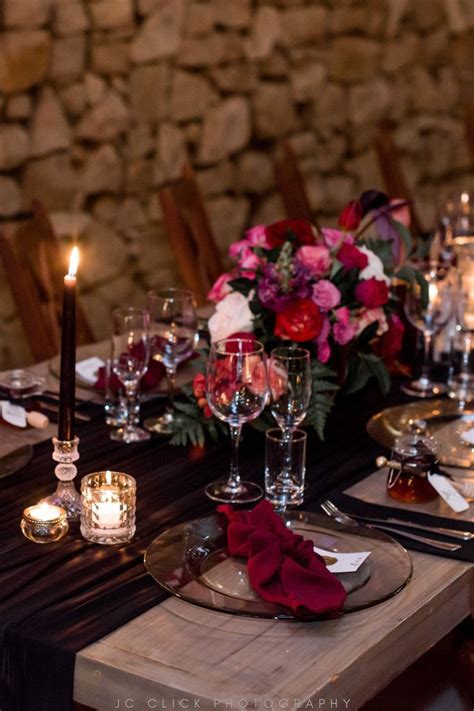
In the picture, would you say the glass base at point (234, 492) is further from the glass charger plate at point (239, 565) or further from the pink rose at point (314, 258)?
the pink rose at point (314, 258)

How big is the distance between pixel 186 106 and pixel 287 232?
1.99 m

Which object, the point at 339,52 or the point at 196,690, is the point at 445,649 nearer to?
the point at 196,690

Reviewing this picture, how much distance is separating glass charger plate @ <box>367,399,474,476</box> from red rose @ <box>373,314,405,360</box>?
0.33 feet

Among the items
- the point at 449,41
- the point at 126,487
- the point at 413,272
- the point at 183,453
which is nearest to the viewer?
the point at 126,487

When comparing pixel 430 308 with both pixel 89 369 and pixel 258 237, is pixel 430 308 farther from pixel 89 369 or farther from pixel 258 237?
pixel 89 369

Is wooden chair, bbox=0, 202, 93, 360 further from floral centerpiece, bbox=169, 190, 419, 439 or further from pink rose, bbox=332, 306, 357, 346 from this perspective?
pink rose, bbox=332, 306, 357, 346

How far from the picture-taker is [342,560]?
138cm

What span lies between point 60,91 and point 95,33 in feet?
0.69

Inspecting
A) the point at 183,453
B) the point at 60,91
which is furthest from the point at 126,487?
the point at 60,91

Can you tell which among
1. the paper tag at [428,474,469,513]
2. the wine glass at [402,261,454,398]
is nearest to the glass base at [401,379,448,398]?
the wine glass at [402,261,454,398]

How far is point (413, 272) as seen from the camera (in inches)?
79.7

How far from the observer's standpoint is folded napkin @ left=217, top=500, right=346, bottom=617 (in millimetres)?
1271

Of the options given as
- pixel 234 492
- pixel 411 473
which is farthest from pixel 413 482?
pixel 234 492

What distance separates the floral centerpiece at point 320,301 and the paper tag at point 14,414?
0.89 feet
